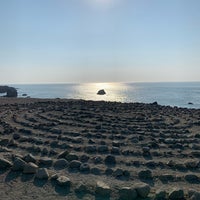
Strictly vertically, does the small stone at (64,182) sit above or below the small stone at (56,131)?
below

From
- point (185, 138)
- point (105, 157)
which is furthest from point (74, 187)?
point (185, 138)

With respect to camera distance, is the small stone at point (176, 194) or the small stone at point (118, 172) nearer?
the small stone at point (176, 194)

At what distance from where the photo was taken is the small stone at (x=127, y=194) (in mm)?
6655

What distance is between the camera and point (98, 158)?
9148 millimetres

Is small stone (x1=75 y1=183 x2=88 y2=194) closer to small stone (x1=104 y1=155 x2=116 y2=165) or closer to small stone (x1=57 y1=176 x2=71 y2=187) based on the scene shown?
small stone (x1=57 y1=176 x2=71 y2=187)

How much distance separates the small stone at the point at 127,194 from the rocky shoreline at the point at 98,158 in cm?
2

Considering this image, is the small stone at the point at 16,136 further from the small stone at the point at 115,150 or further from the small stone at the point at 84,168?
the small stone at the point at 84,168

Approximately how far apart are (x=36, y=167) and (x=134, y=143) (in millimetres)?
4256

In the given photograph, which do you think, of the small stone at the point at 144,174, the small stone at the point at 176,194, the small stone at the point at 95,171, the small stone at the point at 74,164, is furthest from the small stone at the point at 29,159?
the small stone at the point at 176,194

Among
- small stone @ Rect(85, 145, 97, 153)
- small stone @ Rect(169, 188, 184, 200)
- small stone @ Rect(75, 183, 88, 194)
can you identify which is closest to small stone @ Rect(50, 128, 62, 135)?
small stone @ Rect(85, 145, 97, 153)

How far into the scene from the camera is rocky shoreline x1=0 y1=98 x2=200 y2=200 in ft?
22.8

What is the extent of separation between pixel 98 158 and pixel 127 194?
8.36 feet

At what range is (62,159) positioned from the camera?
28.8 ft

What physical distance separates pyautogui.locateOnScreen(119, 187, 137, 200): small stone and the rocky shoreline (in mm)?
19
